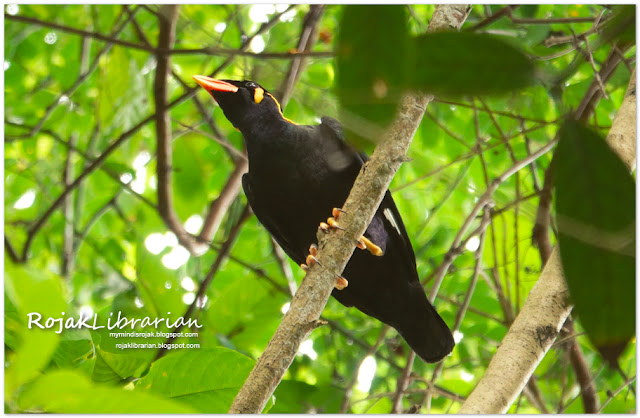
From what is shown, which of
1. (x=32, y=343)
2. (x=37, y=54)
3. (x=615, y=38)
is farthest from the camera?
(x=37, y=54)

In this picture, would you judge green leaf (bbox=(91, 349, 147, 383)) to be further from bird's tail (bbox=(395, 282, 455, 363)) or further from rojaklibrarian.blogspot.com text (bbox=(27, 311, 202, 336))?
bird's tail (bbox=(395, 282, 455, 363))

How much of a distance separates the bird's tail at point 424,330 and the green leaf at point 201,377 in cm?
94

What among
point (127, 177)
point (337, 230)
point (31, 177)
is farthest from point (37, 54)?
point (337, 230)

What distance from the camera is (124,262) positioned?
3.42m

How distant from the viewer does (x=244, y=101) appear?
2426 mm

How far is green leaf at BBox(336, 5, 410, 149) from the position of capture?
0.39 metres

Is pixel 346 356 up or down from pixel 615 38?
up

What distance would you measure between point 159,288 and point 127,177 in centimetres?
118

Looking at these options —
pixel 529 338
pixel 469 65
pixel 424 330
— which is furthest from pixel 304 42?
pixel 469 65

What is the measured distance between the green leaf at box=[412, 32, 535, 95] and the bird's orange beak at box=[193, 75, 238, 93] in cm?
202

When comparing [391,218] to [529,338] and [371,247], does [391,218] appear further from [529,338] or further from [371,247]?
[529,338]

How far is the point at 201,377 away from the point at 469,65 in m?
1.28

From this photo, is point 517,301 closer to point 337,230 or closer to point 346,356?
point 346,356

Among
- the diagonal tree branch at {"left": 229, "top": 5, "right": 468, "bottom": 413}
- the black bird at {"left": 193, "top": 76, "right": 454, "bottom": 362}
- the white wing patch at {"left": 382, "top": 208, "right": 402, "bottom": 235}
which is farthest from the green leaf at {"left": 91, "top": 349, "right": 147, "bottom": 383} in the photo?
the white wing patch at {"left": 382, "top": 208, "right": 402, "bottom": 235}
